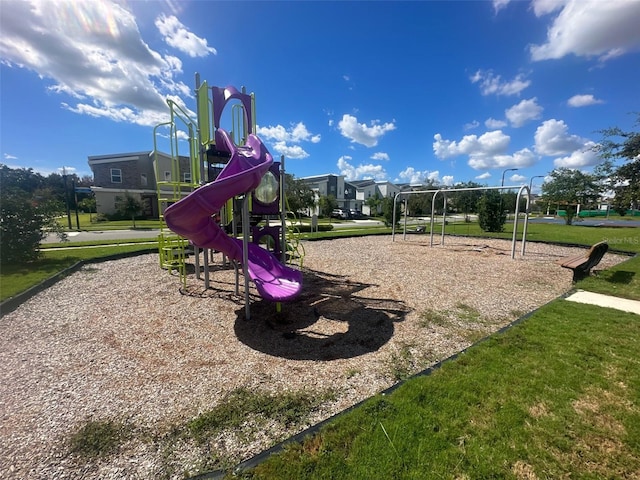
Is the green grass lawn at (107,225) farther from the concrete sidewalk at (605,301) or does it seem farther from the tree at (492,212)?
the concrete sidewalk at (605,301)

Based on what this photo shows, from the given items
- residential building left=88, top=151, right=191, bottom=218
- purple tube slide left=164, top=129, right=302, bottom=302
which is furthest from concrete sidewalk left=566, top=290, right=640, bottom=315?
residential building left=88, top=151, right=191, bottom=218

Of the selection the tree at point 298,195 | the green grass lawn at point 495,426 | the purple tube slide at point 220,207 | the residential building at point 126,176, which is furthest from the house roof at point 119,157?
the green grass lawn at point 495,426

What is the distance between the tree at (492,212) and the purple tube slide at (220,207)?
17.2 metres

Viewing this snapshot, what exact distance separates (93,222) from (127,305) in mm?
28223

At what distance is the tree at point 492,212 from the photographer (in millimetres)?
18141

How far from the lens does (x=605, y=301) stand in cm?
546

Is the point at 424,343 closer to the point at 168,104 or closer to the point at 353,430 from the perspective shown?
the point at 353,430

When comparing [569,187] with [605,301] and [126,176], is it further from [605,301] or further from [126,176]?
[126,176]

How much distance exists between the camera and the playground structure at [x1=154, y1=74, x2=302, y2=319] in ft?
13.1

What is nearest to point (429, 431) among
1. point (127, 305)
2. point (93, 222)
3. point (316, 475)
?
point (316, 475)

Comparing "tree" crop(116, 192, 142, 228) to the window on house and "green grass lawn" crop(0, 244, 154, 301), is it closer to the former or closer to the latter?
the window on house

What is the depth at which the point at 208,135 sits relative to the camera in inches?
259

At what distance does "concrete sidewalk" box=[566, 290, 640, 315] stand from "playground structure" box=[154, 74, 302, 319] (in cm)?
548

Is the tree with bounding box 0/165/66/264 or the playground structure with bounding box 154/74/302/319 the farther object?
the tree with bounding box 0/165/66/264
